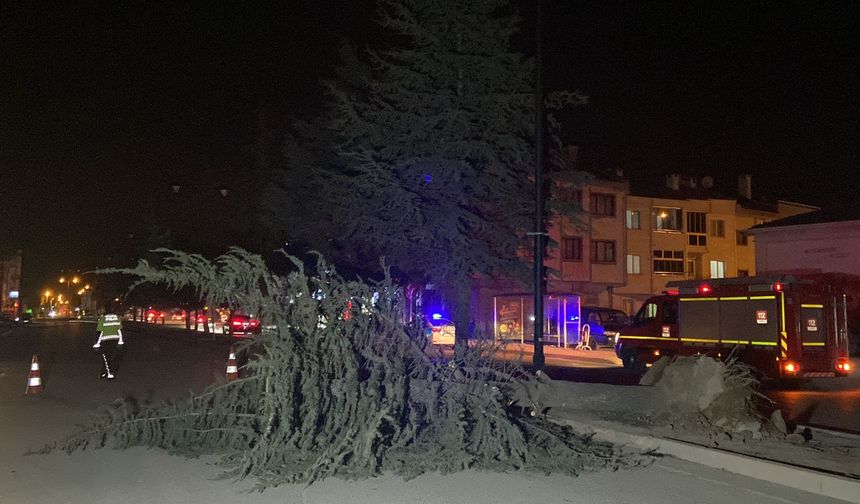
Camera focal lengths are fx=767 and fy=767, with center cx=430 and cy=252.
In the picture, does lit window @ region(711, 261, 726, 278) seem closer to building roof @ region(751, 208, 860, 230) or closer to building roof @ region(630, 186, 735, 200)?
building roof @ region(630, 186, 735, 200)

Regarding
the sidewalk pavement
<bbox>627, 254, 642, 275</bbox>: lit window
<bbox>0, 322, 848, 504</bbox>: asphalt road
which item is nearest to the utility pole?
the sidewalk pavement

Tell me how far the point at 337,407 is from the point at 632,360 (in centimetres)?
1392

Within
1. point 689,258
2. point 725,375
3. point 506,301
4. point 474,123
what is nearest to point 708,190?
point 689,258

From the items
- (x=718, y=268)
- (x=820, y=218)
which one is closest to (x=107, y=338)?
(x=820, y=218)

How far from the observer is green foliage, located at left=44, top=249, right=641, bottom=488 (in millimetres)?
7598

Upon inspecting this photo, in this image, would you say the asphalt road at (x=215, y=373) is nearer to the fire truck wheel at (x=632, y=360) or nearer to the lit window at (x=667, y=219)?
the fire truck wheel at (x=632, y=360)

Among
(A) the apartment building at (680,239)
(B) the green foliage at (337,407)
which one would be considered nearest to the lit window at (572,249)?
(A) the apartment building at (680,239)

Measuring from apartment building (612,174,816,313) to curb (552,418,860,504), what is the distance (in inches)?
1484

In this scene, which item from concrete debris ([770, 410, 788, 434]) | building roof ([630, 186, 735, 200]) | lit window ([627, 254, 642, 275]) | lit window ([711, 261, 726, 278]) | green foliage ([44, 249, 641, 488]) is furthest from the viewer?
lit window ([711, 261, 726, 278])

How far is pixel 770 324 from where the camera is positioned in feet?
53.7

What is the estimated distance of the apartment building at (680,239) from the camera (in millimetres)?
47406

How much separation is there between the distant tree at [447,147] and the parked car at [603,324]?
714 inches

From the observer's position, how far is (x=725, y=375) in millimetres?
9867

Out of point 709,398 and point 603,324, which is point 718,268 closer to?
point 603,324
